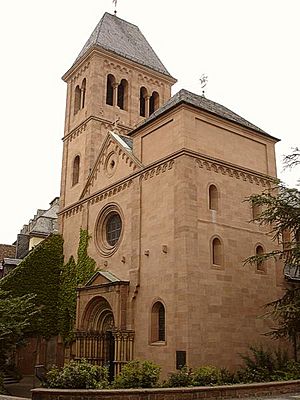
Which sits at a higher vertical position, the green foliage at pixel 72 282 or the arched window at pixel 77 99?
the arched window at pixel 77 99

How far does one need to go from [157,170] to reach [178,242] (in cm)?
426

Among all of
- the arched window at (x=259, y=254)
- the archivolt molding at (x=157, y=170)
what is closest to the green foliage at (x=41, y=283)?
the archivolt molding at (x=157, y=170)

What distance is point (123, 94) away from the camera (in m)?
34.9

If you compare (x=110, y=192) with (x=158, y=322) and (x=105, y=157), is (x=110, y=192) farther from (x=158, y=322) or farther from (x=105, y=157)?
(x=158, y=322)

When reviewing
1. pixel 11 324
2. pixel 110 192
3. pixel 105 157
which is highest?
pixel 105 157

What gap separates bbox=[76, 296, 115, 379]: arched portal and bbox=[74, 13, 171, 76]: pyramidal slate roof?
18263mm

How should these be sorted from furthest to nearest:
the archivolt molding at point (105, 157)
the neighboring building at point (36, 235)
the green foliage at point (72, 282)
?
1. the neighboring building at point (36, 235)
2. the green foliage at point (72, 282)
3. the archivolt molding at point (105, 157)

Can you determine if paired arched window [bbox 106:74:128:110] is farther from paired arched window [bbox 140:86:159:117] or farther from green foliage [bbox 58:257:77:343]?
green foliage [bbox 58:257:77:343]

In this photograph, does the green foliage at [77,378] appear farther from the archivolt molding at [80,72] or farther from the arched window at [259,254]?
the archivolt molding at [80,72]

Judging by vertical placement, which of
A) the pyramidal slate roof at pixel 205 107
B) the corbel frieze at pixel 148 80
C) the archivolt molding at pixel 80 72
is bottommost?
the pyramidal slate roof at pixel 205 107

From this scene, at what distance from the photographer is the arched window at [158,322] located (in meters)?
21.1

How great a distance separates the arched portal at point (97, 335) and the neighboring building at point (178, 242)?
54 millimetres

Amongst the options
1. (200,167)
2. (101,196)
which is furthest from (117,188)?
(200,167)

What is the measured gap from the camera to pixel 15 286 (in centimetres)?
2853
